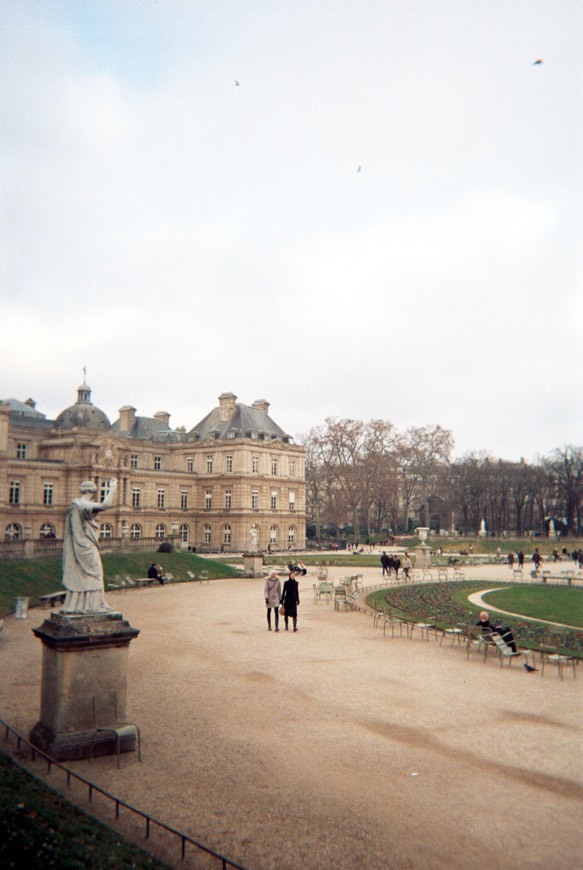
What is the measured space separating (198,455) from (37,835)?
207ft

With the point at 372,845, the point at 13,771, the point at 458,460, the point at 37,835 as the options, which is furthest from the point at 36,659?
the point at 458,460

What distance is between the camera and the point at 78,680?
28.8ft

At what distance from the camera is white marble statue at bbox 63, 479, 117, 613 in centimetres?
924

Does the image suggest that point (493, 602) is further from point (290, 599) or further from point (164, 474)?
point (164, 474)

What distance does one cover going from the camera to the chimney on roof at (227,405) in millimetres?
69125

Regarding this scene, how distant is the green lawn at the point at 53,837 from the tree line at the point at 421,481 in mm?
64766

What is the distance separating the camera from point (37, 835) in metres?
6.09

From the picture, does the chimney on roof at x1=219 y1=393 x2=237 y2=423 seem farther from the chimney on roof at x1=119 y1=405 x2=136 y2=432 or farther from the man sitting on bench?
the man sitting on bench

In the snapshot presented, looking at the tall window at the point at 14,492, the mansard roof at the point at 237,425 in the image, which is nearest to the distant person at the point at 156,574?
the tall window at the point at 14,492

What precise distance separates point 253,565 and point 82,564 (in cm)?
2743

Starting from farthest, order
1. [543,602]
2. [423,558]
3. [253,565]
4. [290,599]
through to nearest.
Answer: [423,558] < [253,565] < [543,602] < [290,599]

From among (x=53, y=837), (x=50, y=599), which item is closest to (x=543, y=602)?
(x=50, y=599)

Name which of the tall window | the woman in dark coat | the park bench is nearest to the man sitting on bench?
the woman in dark coat

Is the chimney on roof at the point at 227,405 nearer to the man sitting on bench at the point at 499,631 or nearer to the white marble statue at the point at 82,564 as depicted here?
the man sitting on bench at the point at 499,631
